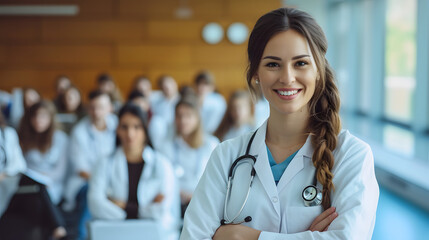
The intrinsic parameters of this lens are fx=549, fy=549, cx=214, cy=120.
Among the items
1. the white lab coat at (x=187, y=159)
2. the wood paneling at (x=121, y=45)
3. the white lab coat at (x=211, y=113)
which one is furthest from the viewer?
the wood paneling at (x=121, y=45)

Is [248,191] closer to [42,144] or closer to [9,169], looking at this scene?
[9,169]

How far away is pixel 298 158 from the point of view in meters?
1.51

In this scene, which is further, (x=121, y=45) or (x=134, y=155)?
(x=121, y=45)

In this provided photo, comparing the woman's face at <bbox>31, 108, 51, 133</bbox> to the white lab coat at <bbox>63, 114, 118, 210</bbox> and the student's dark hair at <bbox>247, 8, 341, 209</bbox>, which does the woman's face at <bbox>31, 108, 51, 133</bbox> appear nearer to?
the white lab coat at <bbox>63, 114, 118, 210</bbox>

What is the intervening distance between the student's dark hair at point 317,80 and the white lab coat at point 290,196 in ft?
0.09

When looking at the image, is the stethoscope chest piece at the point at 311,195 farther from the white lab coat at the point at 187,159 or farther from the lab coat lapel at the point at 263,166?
the white lab coat at the point at 187,159

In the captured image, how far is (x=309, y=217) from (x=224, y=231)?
0.78 feet

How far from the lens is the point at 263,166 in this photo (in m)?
1.53

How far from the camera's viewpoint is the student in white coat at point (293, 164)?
1.43 meters

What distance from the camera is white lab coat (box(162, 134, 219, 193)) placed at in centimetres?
454

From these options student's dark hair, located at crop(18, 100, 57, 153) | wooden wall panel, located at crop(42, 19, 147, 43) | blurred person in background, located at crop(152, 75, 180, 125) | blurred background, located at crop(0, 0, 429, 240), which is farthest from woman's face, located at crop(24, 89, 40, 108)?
wooden wall panel, located at crop(42, 19, 147, 43)

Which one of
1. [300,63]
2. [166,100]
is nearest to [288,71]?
[300,63]

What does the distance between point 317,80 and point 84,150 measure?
4.06 m

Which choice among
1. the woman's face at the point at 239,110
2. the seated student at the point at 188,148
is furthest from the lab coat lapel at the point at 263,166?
the woman's face at the point at 239,110
